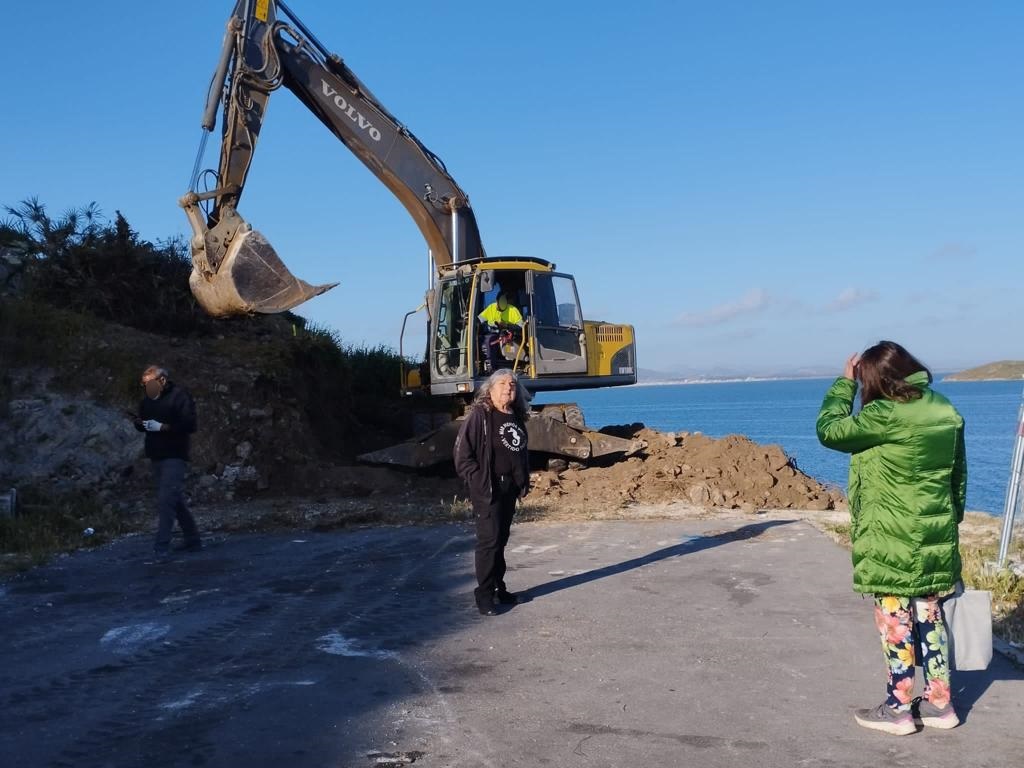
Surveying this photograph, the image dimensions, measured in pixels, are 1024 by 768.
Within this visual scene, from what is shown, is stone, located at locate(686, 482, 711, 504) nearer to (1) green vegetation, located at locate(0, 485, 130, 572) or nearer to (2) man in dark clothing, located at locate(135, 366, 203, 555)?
(2) man in dark clothing, located at locate(135, 366, 203, 555)

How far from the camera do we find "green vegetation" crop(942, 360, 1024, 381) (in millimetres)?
102125

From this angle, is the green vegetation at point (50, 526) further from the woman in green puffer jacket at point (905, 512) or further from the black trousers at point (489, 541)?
the woman in green puffer jacket at point (905, 512)

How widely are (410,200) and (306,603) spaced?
9.22 m

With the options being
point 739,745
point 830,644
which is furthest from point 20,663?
point 830,644

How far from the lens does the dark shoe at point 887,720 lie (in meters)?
4.70

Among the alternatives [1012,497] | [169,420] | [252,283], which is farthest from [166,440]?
[1012,497]

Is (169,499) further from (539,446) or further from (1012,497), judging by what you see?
(1012,497)

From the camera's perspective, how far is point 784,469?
13.7m

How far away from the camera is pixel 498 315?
14.8 m

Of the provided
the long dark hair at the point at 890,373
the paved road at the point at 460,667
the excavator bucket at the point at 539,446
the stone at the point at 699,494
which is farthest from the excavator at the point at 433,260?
the long dark hair at the point at 890,373

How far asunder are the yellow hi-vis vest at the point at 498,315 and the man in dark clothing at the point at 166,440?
18.2ft

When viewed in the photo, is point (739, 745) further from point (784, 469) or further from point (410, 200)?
point (410, 200)

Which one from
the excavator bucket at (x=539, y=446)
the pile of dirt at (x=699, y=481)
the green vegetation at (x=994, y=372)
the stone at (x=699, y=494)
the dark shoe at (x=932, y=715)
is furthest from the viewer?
the green vegetation at (x=994, y=372)

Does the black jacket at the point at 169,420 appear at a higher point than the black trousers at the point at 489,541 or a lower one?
higher
